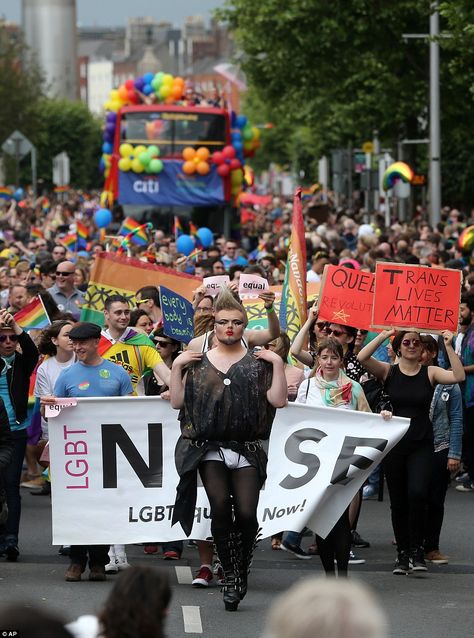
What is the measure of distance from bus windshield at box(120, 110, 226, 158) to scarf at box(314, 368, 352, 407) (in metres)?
22.6

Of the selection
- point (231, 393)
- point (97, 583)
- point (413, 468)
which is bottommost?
point (97, 583)

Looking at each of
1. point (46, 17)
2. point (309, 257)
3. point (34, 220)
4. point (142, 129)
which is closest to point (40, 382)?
point (309, 257)

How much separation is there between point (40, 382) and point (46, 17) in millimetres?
149840

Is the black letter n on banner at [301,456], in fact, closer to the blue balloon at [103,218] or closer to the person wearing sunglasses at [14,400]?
the person wearing sunglasses at [14,400]

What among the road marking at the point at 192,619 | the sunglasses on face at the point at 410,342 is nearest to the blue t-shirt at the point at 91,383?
the road marking at the point at 192,619

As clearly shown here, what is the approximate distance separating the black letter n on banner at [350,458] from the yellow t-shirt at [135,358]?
5.56 feet

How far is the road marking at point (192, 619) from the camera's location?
8.14 meters

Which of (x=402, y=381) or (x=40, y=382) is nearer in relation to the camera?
(x=402, y=381)

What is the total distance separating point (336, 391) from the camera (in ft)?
31.3

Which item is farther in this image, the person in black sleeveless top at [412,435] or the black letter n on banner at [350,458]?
the person in black sleeveless top at [412,435]

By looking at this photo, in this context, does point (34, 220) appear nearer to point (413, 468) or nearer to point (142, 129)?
point (142, 129)

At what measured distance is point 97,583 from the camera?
940 cm

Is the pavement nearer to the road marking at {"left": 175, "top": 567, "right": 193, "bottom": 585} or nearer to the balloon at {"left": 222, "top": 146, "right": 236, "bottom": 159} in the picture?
the road marking at {"left": 175, "top": 567, "right": 193, "bottom": 585}

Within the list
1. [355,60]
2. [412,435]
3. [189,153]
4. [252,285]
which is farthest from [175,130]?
[412,435]
